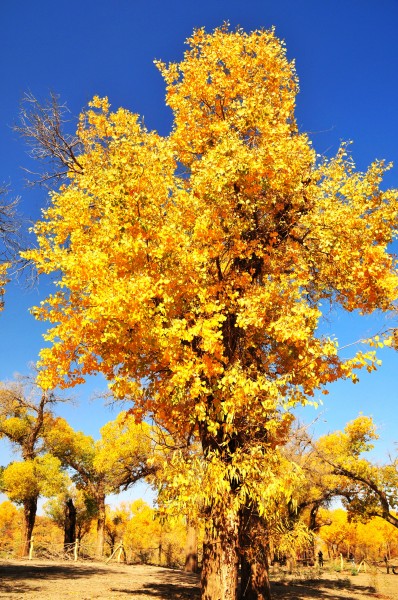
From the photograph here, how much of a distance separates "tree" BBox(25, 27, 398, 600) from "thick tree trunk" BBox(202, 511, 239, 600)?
25mm

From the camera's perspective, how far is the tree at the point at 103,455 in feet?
76.4

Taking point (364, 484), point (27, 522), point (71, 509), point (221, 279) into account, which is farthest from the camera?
point (71, 509)

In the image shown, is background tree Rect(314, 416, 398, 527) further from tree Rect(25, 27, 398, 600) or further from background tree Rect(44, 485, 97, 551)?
background tree Rect(44, 485, 97, 551)

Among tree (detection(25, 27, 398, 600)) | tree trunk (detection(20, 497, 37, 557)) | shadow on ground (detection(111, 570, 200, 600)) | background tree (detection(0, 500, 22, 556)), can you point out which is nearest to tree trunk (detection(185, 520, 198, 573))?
shadow on ground (detection(111, 570, 200, 600))

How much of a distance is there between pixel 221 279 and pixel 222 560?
206 inches

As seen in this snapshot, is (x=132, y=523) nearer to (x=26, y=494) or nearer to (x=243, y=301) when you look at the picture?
(x=26, y=494)

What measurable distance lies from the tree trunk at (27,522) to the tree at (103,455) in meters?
4.34

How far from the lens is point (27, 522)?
91.1 ft

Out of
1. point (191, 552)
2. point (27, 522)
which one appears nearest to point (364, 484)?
point (191, 552)

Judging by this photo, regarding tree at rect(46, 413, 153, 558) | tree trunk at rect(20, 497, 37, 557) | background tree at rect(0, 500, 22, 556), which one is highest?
tree at rect(46, 413, 153, 558)

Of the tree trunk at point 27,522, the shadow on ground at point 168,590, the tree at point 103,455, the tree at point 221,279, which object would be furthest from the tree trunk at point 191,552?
the tree at point 221,279

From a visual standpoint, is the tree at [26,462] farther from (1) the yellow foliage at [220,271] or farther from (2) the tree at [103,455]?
(1) the yellow foliage at [220,271]

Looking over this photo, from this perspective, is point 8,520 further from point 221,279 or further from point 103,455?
point 221,279

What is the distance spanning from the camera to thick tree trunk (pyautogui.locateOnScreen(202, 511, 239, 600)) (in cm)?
747
